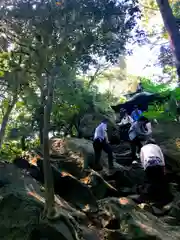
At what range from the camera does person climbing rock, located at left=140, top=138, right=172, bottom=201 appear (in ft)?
21.7

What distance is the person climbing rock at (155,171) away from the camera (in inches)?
261

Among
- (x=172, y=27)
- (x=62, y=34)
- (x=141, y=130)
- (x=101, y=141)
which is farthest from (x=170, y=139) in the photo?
(x=62, y=34)

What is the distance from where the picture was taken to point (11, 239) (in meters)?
4.75

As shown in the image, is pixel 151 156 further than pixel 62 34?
No

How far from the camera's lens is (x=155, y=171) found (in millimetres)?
6652

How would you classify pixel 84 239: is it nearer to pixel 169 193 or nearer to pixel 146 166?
pixel 146 166

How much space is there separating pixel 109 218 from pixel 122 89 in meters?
17.4

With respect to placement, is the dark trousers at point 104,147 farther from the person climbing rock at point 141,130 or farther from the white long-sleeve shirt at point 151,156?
the white long-sleeve shirt at point 151,156

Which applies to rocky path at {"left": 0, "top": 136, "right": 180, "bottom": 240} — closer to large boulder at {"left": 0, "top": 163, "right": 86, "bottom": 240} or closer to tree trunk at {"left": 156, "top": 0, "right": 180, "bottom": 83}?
large boulder at {"left": 0, "top": 163, "right": 86, "bottom": 240}

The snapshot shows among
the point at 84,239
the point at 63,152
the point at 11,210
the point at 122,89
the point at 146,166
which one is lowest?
the point at 84,239

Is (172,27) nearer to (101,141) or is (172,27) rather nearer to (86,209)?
(101,141)

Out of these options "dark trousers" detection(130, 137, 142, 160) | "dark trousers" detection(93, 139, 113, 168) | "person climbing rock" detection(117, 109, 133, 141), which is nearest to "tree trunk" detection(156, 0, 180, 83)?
"dark trousers" detection(130, 137, 142, 160)

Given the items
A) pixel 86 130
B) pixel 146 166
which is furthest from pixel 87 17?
pixel 86 130

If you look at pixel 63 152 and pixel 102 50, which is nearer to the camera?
pixel 102 50
